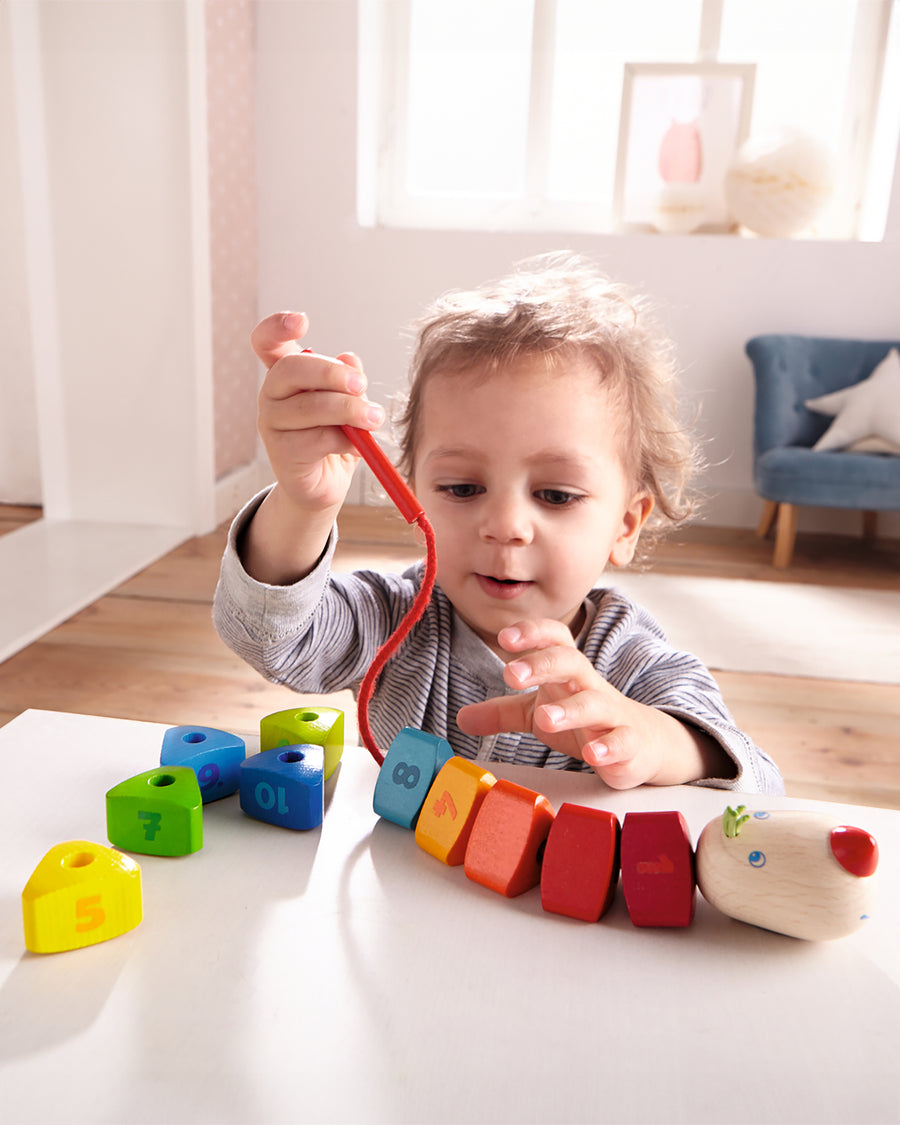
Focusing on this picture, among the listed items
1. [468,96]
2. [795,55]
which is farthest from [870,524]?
[468,96]

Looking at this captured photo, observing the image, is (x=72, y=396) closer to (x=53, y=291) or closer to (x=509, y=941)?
(x=53, y=291)

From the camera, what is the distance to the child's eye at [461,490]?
28.9 inches

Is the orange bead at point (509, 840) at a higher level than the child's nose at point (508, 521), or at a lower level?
lower

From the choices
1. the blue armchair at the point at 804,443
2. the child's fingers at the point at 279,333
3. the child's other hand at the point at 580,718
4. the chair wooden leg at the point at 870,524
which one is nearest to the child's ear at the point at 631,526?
the child's other hand at the point at 580,718

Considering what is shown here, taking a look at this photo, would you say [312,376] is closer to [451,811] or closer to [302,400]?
[302,400]

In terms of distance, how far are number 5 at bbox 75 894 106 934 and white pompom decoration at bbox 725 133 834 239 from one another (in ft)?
10.2

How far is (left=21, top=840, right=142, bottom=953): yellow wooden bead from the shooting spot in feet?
1.19

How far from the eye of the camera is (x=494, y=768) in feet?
1.80

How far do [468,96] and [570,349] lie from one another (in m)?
2.81

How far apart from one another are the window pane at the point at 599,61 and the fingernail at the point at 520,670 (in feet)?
10.2

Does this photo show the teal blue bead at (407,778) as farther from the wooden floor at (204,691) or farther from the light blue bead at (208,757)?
the wooden floor at (204,691)

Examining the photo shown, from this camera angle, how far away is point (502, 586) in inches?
29.2

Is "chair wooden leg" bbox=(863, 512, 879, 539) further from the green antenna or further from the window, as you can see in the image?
the green antenna

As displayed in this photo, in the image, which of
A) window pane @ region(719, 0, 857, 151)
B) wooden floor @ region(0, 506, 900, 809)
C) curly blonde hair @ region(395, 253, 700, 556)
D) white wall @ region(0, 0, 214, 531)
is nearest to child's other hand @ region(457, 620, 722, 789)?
curly blonde hair @ region(395, 253, 700, 556)
